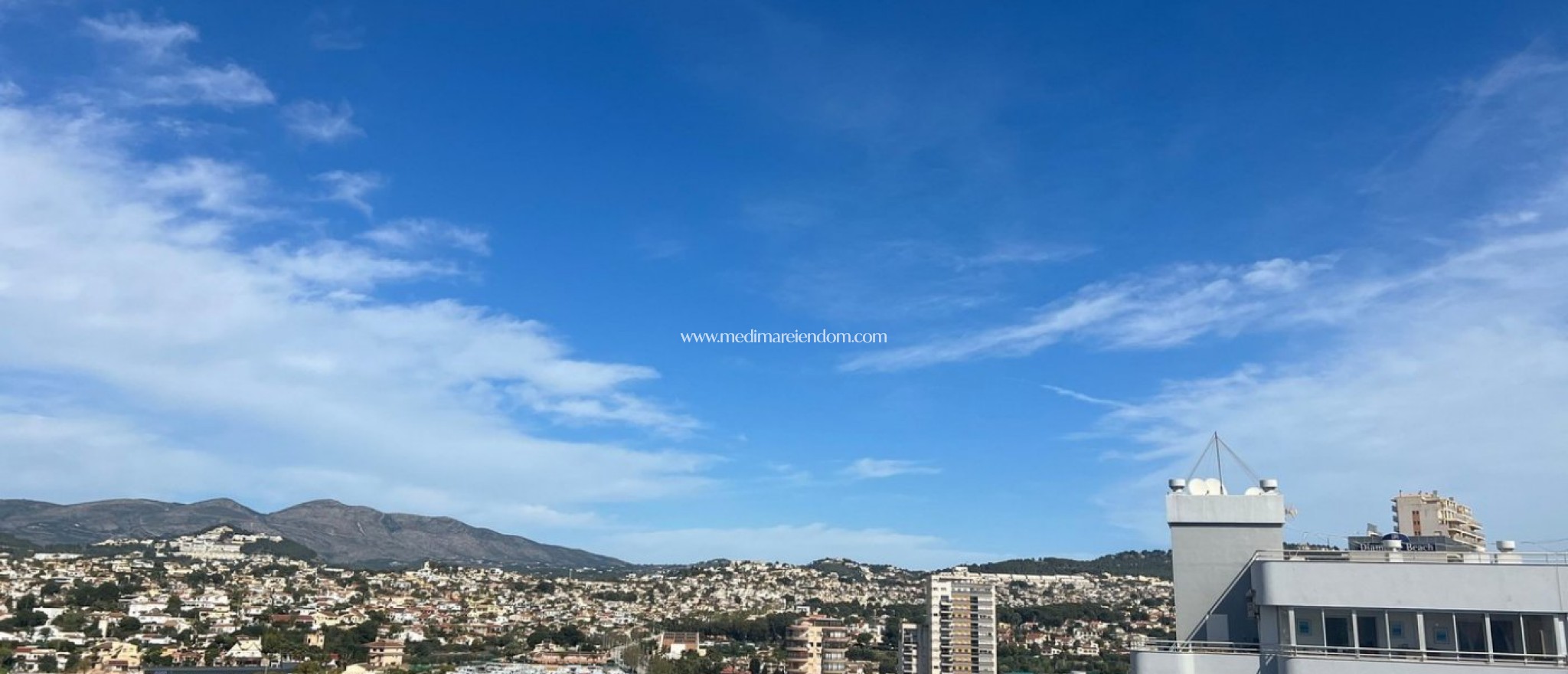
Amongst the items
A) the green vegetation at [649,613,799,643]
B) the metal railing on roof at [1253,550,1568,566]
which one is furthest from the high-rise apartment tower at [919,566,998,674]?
the metal railing on roof at [1253,550,1568,566]

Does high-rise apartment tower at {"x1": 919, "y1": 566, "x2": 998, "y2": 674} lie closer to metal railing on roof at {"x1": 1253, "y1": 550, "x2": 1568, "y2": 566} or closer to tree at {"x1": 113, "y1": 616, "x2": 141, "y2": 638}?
tree at {"x1": 113, "y1": 616, "x2": 141, "y2": 638}

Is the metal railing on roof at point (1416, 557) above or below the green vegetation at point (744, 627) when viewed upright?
above

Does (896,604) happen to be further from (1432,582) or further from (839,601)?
(1432,582)

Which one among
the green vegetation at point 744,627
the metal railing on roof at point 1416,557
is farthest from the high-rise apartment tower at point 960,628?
the metal railing on roof at point 1416,557

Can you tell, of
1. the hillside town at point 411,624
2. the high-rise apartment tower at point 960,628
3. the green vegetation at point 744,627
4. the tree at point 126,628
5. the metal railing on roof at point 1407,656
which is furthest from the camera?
the green vegetation at point 744,627

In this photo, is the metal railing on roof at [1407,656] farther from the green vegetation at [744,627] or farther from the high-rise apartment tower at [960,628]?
the green vegetation at [744,627]

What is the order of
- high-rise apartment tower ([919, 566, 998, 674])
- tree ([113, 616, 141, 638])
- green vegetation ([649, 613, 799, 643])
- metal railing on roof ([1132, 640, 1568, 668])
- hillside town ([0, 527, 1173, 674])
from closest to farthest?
1. metal railing on roof ([1132, 640, 1568, 668])
2. hillside town ([0, 527, 1173, 674])
3. high-rise apartment tower ([919, 566, 998, 674])
4. tree ([113, 616, 141, 638])
5. green vegetation ([649, 613, 799, 643])

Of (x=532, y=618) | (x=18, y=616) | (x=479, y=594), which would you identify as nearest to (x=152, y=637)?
(x=18, y=616)

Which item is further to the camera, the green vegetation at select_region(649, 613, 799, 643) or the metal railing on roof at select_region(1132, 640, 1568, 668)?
the green vegetation at select_region(649, 613, 799, 643)
